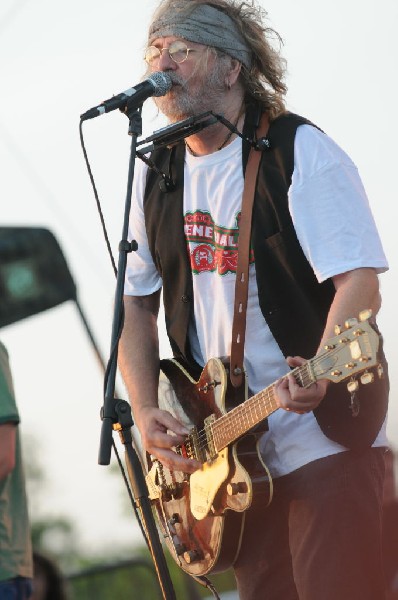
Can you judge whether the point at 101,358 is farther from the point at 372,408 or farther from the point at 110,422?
the point at 372,408

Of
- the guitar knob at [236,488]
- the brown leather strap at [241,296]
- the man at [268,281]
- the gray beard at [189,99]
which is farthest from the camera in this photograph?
the gray beard at [189,99]

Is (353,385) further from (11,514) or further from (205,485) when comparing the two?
(11,514)

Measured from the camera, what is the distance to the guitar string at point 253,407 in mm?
2914

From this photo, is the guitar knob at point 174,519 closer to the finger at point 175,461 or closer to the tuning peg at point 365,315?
the finger at point 175,461

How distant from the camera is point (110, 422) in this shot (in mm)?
3004

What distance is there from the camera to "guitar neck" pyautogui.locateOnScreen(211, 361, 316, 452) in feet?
9.65

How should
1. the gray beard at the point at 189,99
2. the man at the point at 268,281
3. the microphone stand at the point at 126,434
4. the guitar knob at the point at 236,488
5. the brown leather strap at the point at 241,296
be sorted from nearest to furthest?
the microphone stand at the point at 126,434
the man at the point at 268,281
the guitar knob at the point at 236,488
the brown leather strap at the point at 241,296
the gray beard at the point at 189,99

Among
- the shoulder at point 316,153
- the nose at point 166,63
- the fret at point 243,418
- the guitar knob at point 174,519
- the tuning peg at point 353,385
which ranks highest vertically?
the nose at point 166,63

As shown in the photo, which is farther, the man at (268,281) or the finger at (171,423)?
the finger at (171,423)

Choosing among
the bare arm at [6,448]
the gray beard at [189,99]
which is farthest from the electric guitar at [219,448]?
the gray beard at [189,99]

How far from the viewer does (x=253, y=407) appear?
10.5 ft

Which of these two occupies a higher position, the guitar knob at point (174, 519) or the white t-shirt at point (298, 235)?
the white t-shirt at point (298, 235)

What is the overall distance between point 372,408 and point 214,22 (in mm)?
1497

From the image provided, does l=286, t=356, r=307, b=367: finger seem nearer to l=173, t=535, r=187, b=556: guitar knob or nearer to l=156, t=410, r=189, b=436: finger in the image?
l=156, t=410, r=189, b=436: finger
